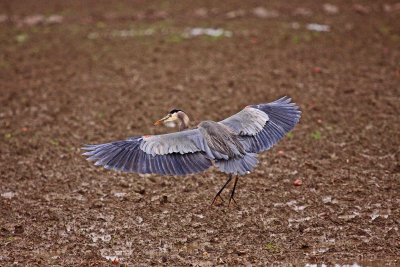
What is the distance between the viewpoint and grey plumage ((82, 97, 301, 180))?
297 inches

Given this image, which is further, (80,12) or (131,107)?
(80,12)

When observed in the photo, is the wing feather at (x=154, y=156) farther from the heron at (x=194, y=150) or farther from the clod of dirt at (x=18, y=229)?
the clod of dirt at (x=18, y=229)

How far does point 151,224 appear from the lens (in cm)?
793

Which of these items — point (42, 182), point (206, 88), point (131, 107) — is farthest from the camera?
point (206, 88)

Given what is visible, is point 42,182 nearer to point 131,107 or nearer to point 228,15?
point 131,107

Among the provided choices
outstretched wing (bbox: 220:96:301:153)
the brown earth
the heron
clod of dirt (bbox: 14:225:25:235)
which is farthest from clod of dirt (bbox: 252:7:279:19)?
clod of dirt (bbox: 14:225:25:235)

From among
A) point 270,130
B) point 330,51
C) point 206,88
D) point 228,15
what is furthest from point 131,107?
point 228,15

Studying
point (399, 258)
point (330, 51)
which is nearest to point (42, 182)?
point (399, 258)

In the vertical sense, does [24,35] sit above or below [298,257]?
above

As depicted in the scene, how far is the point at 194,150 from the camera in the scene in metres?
7.77

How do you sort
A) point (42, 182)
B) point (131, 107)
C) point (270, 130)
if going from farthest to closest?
point (131, 107) < point (42, 182) < point (270, 130)

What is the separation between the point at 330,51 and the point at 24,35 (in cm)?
848

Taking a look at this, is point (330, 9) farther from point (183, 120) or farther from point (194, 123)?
point (183, 120)

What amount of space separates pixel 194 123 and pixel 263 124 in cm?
299
